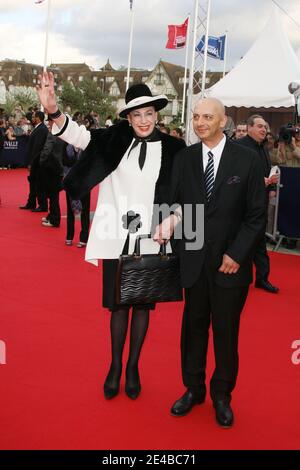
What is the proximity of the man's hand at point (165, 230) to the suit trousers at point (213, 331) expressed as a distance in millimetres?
284

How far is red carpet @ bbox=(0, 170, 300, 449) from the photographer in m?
3.12

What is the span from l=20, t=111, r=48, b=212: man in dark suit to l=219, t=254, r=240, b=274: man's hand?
7.23 meters

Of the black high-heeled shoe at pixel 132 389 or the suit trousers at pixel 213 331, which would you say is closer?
the suit trousers at pixel 213 331

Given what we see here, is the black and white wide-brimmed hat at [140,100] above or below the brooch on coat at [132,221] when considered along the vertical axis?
above

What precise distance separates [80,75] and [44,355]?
8900 cm

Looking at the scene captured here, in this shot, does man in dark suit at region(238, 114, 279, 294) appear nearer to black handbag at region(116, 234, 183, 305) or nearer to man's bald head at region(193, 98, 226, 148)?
black handbag at region(116, 234, 183, 305)

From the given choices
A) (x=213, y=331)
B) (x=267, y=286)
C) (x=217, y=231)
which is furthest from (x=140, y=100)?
(x=267, y=286)

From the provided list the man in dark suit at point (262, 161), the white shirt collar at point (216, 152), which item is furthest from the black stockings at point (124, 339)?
the man in dark suit at point (262, 161)

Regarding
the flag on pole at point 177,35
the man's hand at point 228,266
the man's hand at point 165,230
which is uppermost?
the flag on pole at point 177,35

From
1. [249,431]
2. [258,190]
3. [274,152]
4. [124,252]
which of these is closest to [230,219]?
[258,190]

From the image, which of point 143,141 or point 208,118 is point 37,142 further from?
point 208,118

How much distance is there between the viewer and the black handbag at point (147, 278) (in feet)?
10.8

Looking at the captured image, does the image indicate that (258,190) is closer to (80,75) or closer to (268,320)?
(268,320)

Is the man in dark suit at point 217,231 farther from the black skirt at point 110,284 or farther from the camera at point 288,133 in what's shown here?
the camera at point 288,133
